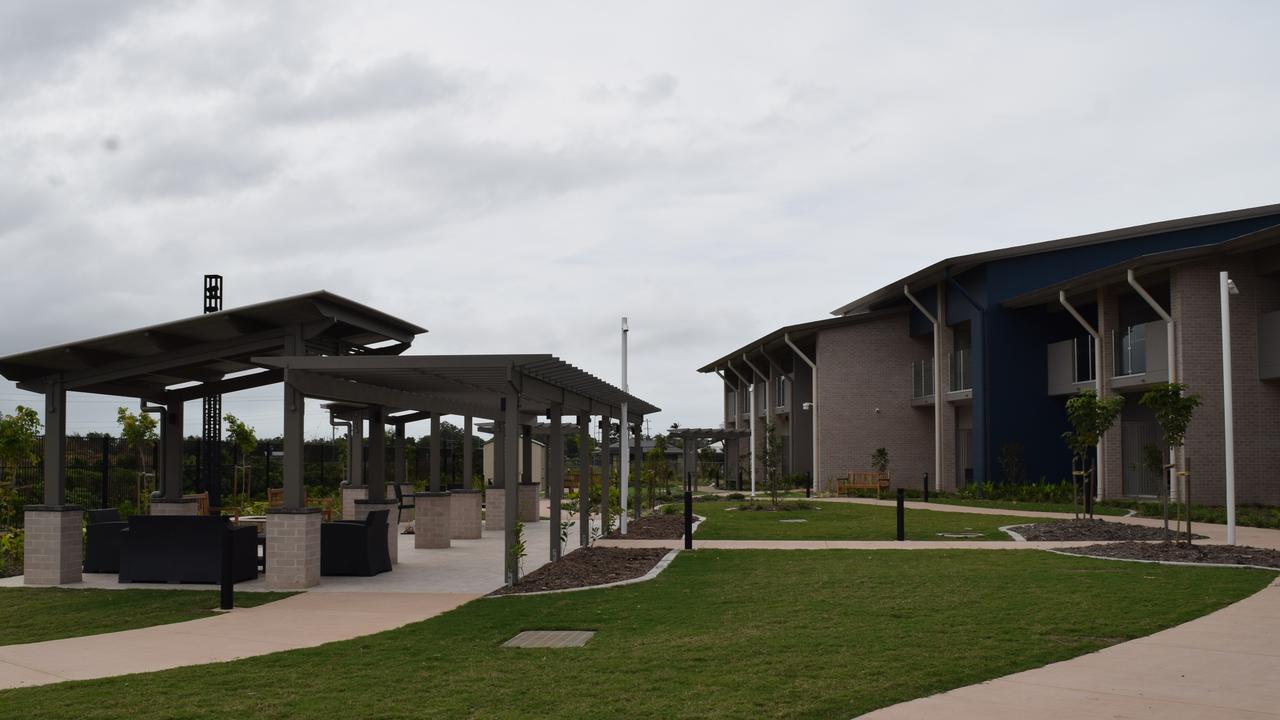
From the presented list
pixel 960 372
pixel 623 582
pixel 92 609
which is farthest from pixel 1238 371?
pixel 92 609

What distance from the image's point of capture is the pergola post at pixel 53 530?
1373cm

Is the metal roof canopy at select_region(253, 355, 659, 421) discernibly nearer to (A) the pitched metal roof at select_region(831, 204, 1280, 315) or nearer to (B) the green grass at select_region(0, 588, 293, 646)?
(B) the green grass at select_region(0, 588, 293, 646)

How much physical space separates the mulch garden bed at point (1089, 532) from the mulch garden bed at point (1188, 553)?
4.97ft

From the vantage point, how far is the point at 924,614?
10188mm

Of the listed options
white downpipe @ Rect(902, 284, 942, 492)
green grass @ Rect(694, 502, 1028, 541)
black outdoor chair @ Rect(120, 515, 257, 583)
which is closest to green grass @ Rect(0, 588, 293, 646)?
black outdoor chair @ Rect(120, 515, 257, 583)

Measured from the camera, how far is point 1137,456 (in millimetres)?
29297

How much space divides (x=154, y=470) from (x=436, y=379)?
12.9 m

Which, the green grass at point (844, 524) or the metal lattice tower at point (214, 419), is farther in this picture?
the metal lattice tower at point (214, 419)

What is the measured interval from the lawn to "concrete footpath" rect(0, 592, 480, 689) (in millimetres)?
439

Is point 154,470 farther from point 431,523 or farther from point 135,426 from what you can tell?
point 431,523

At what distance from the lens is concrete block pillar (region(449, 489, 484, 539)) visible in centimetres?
2077

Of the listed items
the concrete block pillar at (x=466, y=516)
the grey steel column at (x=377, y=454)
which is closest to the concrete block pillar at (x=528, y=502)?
the concrete block pillar at (x=466, y=516)

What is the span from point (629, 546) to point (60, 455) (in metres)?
8.77

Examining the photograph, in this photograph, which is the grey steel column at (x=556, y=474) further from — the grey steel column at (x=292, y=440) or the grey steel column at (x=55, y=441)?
the grey steel column at (x=55, y=441)
